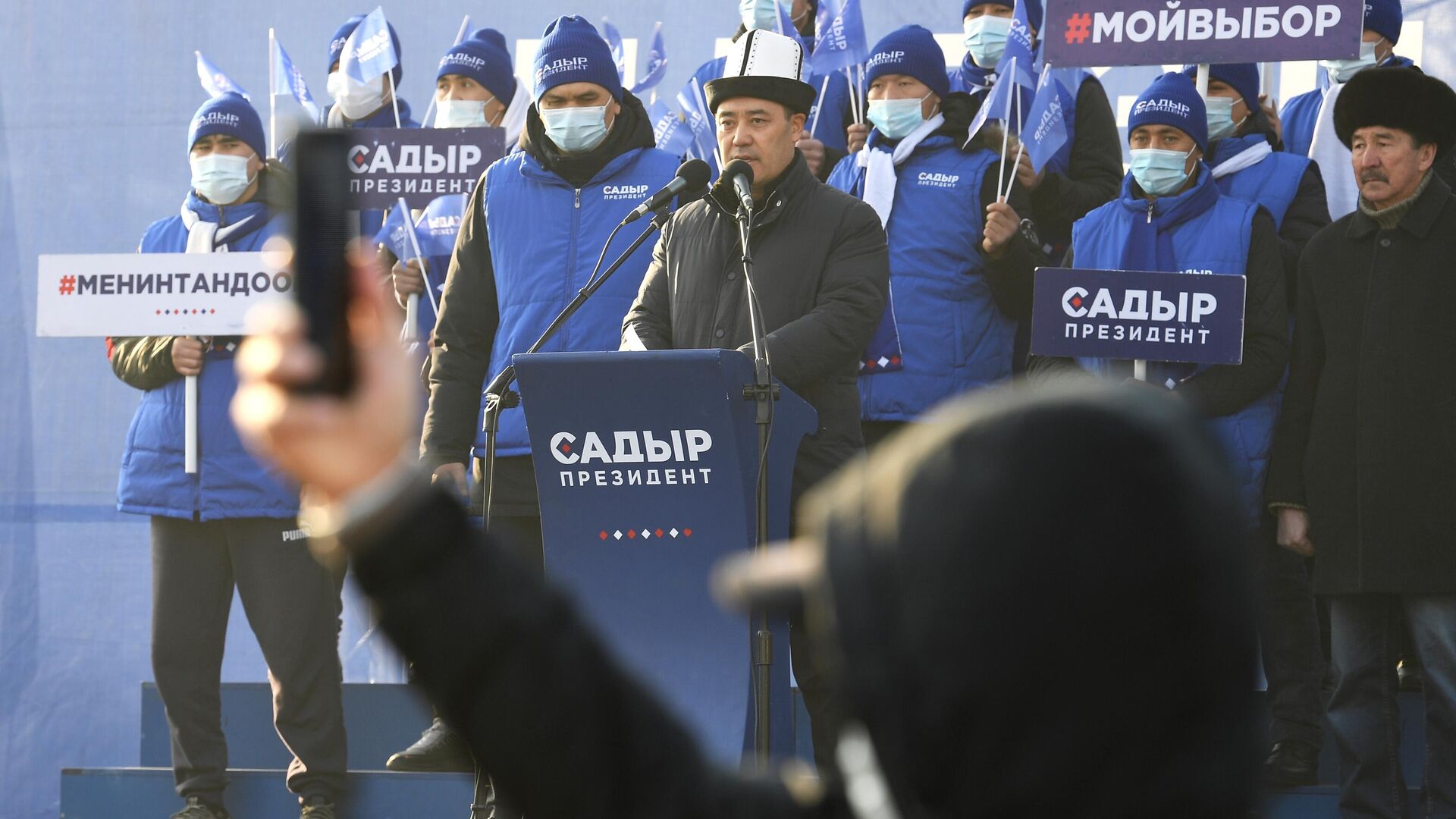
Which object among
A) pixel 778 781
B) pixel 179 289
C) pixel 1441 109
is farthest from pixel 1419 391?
pixel 778 781

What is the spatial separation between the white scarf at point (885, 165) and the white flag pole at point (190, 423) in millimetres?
1914

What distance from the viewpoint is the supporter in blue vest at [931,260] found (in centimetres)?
524

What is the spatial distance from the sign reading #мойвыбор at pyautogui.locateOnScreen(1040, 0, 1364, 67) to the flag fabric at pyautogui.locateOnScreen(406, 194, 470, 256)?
189 centimetres

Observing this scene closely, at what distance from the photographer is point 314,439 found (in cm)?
95

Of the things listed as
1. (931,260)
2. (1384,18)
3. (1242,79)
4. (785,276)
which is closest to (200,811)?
(785,276)

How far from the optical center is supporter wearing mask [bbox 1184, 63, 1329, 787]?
4.74 meters

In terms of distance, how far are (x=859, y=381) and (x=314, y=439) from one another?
4321mm

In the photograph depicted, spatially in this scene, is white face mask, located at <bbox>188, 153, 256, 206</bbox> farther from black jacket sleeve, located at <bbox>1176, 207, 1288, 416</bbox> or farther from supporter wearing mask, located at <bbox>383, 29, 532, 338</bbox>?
black jacket sleeve, located at <bbox>1176, 207, 1288, 416</bbox>

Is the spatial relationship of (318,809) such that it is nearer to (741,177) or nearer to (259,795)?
(259,795)

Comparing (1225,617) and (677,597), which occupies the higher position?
(1225,617)

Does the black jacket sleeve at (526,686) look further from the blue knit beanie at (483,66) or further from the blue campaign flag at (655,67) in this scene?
the blue campaign flag at (655,67)

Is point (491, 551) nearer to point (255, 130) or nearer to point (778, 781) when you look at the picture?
point (778, 781)

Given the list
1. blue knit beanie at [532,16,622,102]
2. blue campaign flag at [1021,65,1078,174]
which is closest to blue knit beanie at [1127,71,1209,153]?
blue campaign flag at [1021,65,1078,174]

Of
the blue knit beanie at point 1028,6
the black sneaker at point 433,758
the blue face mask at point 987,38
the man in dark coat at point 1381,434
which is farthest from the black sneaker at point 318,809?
the blue knit beanie at point 1028,6
